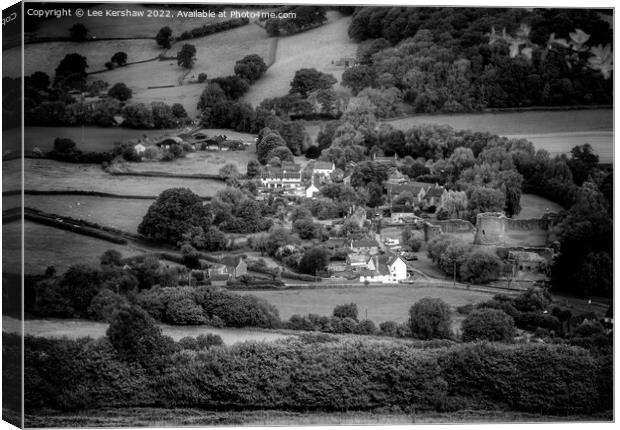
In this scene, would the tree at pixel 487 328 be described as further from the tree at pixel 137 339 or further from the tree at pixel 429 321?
the tree at pixel 137 339

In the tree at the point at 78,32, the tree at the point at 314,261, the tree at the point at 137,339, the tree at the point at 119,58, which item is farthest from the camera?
the tree at the point at 314,261

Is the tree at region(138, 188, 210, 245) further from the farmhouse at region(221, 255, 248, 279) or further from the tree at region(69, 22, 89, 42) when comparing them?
the tree at region(69, 22, 89, 42)

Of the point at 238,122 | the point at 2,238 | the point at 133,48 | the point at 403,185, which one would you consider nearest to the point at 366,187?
the point at 403,185

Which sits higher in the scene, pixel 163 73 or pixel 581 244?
pixel 163 73

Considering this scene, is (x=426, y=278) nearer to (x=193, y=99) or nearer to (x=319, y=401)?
(x=319, y=401)

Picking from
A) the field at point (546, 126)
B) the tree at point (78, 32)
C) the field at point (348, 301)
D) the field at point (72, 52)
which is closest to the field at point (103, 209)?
the field at point (72, 52)

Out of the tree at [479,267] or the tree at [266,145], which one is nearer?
the tree at [479,267]

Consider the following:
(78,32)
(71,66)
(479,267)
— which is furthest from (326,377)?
(78,32)

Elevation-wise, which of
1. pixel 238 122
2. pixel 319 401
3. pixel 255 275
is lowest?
pixel 319 401
